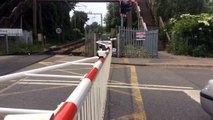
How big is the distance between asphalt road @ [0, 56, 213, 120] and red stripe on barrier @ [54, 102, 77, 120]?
4.52 metres

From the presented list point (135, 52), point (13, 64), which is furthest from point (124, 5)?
point (13, 64)

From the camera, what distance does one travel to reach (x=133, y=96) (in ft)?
33.6

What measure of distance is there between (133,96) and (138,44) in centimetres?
1386

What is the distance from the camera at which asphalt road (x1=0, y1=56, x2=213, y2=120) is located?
8172 mm

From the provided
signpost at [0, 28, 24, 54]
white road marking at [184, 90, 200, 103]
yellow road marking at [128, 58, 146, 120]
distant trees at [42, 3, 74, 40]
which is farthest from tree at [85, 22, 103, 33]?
yellow road marking at [128, 58, 146, 120]

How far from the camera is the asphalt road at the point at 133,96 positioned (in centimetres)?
817

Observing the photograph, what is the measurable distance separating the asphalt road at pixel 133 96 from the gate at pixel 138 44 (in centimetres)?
917

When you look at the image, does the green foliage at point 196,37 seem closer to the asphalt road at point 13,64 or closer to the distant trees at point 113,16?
the asphalt road at point 13,64

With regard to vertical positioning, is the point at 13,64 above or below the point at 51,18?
below

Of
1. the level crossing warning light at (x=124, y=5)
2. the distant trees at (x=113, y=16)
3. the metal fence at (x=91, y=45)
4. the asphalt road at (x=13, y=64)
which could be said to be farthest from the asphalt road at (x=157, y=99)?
the distant trees at (x=113, y=16)

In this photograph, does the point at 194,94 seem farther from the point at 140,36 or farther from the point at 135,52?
the point at 140,36

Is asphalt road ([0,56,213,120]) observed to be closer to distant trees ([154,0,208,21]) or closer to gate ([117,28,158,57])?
gate ([117,28,158,57])

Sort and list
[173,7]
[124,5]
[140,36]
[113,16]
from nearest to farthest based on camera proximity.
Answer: [140,36] < [124,5] < [173,7] < [113,16]

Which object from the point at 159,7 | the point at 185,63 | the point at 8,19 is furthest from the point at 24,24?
the point at 185,63
